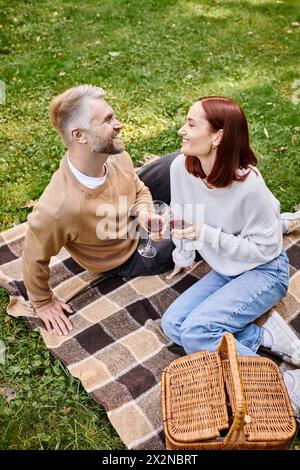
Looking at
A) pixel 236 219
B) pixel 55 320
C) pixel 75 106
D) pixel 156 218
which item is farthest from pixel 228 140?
pixel 55 320

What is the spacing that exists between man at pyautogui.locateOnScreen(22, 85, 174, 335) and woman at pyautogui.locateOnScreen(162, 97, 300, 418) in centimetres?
48

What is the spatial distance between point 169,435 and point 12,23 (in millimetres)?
7287

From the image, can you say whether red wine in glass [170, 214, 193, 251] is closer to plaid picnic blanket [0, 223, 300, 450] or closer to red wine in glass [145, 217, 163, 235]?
red wine in glass [145, 217, 163, 235]

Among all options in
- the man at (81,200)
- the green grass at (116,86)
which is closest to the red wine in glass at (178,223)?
the man at (81,200)

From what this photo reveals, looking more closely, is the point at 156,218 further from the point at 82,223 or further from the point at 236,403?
the point at 236,403

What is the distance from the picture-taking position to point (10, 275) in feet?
14.5

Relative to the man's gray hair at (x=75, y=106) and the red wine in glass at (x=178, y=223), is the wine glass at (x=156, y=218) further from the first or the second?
the man's gray hair at (x=75, y=106)

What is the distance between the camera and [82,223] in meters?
3.69

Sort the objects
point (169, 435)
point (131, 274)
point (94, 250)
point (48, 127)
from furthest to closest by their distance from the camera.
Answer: point (48, 127)
point (131, 274)
point (94, 250)
point (169, 435)

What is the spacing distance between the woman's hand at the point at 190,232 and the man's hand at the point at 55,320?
1180mm

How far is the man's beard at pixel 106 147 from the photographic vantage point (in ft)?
11.7

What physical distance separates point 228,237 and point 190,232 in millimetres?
285

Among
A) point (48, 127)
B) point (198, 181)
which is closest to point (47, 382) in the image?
point (198, 181)

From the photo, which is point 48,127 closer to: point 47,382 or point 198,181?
point 198,181
